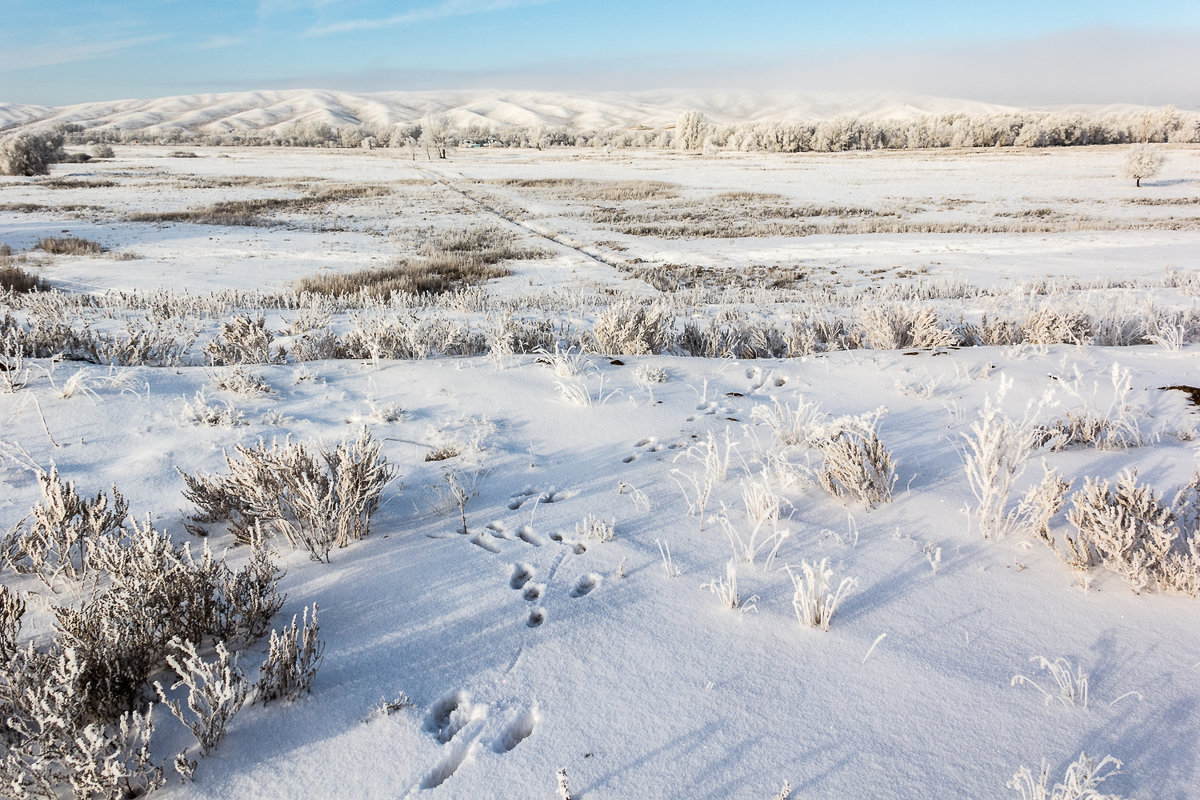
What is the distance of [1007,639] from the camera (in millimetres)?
2248

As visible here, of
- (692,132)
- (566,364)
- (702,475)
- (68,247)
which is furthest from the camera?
(692,132)

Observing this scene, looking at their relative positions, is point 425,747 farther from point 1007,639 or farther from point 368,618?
point 1007,639

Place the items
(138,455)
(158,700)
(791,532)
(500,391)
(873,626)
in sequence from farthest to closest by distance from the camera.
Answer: (500,391)
(138,455)
(791,532)
(873,626)
(158,700)

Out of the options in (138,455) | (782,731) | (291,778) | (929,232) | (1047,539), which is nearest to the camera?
(291,778)

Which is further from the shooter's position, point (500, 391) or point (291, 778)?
point (500, 391)

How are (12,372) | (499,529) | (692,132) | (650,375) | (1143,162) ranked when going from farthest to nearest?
1. (692,132)
2. (1143,162)
3. (650,375)
4. (12,372)
5. (499,529)

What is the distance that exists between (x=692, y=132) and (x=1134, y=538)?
→ 249 ft

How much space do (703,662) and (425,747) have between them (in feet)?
3.08

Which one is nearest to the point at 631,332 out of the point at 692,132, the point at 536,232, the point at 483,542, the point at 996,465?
the point at 483,542

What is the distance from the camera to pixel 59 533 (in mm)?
2633

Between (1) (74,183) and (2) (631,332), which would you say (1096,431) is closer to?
(2) (631,332)

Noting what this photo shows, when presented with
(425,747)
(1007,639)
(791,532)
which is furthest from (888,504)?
(425,747)

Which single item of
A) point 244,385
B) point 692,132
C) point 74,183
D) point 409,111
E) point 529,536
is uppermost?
point 409,111

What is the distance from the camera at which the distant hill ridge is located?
117 m
